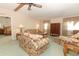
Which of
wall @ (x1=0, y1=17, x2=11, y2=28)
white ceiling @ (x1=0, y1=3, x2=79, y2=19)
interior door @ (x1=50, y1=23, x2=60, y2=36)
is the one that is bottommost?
interior door @ (x1=50, y1=23, x2=60, y2=36)

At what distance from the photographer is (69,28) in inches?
78.2

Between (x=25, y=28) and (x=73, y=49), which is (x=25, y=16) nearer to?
(x=25, y=28)

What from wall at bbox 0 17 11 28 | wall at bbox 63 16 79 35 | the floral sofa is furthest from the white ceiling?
the floral sofa

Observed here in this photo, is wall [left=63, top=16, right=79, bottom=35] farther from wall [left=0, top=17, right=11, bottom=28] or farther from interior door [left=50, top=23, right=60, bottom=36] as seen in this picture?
wall [left=0, top=17, right=11, bottom=28]

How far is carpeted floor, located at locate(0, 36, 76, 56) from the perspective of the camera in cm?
191

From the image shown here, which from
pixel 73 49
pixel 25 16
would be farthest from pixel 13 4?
pixel 73 49

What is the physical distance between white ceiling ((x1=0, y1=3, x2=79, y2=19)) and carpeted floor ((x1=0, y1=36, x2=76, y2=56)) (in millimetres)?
505

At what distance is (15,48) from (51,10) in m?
1.04

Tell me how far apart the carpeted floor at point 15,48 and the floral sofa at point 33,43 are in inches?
3.2

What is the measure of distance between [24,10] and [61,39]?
93cm

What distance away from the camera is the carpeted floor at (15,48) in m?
1.91

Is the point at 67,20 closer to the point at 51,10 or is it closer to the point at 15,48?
the point at 51,10

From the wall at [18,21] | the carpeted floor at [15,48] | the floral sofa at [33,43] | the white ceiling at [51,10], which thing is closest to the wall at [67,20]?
the white ceiling at [51,10]

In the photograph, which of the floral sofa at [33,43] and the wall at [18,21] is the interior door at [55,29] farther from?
the wall at [18,21]
